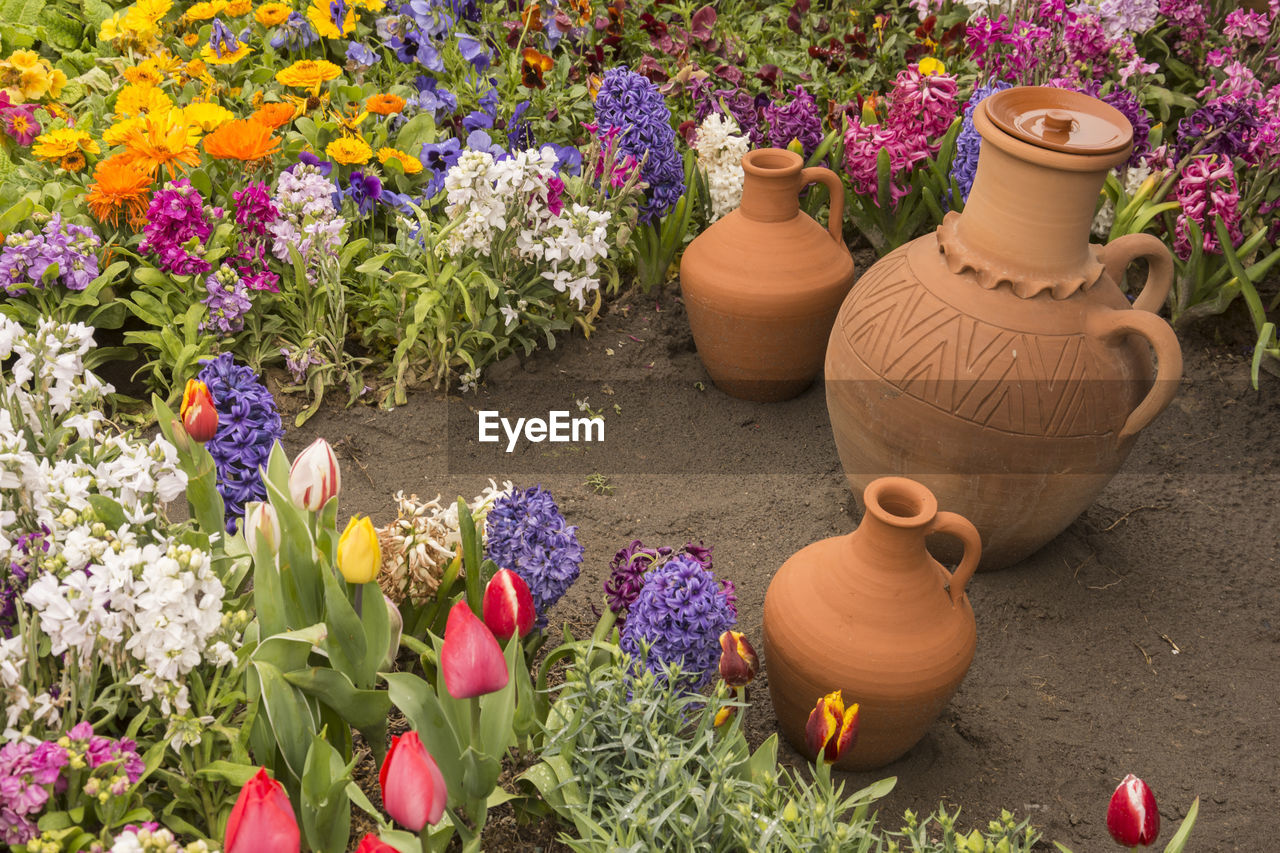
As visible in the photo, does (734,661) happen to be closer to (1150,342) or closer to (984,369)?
(984,369)

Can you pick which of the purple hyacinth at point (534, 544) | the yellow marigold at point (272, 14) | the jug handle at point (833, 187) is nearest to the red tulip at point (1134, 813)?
the purple hyacinth at point (534, 544)

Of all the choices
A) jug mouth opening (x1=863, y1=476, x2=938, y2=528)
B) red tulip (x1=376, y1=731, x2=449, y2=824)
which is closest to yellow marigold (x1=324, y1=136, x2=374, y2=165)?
jug mouth opening (x1=863, y1=476, x2=938, y2=528)

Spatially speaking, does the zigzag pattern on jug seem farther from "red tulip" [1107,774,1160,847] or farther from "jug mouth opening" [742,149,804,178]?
"red tulip" [1107,774,1160,847]

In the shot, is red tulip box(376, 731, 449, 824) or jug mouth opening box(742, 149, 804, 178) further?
jug mouth opening box(742, 149, 804, 178)

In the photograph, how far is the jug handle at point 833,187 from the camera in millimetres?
3215

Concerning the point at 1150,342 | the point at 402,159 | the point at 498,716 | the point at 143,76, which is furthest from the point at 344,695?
the point at 143,76

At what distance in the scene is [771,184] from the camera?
3.19 m

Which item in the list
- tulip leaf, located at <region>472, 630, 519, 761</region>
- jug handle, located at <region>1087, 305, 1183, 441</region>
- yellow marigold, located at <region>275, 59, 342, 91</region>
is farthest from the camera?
yellow marigold, located at <region>275, 59, 342, 91</region>

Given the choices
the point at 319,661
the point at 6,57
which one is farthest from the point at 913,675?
the point at 6,57

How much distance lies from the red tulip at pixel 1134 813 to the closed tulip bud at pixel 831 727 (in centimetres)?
39

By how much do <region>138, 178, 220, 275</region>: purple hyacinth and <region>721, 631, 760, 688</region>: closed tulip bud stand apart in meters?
1.96

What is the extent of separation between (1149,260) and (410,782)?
6.97 feet

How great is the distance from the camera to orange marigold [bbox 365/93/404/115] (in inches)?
141

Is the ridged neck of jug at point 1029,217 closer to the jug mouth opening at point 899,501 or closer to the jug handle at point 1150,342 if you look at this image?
the jug handle at point 1150,342
